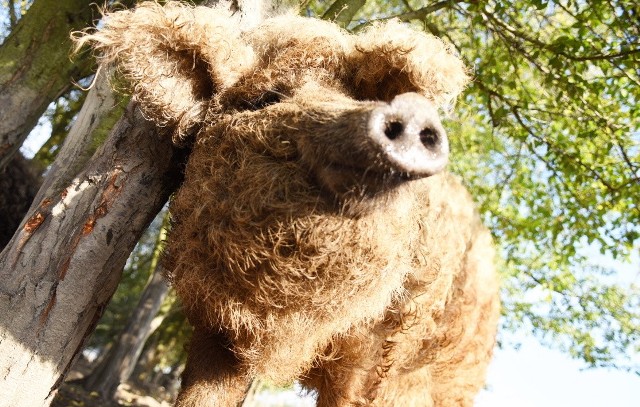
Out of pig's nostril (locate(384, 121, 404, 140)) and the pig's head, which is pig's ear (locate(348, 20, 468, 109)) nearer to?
Answer: the pig's head

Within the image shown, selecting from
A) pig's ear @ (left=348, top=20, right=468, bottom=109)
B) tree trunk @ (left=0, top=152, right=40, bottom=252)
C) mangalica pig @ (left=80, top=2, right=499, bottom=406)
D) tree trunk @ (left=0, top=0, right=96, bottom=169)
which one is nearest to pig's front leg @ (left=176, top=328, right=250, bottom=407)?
mangalica pig @ (left=80, top=2, right=499, bottom=406)

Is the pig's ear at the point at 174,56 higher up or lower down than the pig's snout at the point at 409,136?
lower down

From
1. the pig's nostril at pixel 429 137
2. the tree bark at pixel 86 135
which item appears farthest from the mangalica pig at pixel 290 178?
the tree bark at pixel 86 135

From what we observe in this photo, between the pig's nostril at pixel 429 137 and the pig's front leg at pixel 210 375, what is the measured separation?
1072mm

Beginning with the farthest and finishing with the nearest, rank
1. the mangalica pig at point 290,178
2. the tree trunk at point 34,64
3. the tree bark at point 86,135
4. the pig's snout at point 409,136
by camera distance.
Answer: the tree trunk at point 34,64 < the tree bark at point 86,135 < the mangalica pig at point 290,178 < the pig's snout at point 409,136

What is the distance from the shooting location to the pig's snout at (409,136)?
4.07ft

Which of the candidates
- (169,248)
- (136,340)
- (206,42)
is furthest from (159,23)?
(136,340)

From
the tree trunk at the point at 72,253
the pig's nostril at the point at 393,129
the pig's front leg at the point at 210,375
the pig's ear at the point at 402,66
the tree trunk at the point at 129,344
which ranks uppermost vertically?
the pig's ear at the point at 402,66

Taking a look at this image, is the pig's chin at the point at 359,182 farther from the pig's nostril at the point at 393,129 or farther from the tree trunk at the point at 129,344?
the tree trunk at the point at 129,344

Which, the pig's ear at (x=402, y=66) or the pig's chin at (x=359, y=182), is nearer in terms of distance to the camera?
the pig's chin at (x=359, y=182)

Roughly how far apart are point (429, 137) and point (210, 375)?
3.86ft

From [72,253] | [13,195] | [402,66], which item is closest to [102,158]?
[72,253]

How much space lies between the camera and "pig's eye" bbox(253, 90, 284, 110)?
167cm

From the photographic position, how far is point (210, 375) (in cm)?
194
